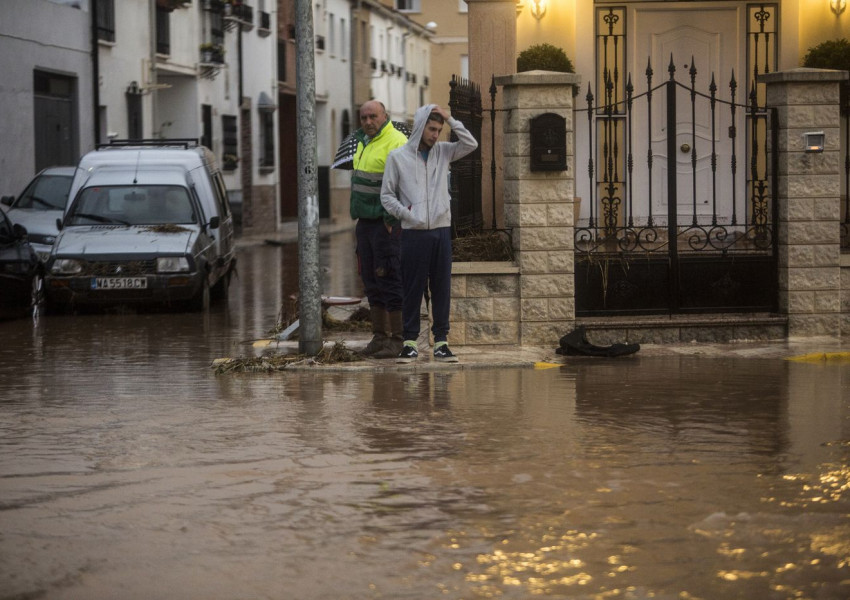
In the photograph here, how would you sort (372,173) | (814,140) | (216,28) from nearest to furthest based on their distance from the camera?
(372,173)
(814,140)
(216,28)

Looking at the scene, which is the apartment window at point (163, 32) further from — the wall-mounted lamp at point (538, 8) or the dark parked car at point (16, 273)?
the wall-mounted lamp at point (538, 8)

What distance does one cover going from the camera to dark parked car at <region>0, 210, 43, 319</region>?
17.1 meters

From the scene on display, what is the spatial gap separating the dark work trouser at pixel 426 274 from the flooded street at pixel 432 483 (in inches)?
20.2

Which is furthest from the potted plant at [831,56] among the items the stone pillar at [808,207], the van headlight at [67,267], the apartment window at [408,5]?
the apartment window at [408,5]

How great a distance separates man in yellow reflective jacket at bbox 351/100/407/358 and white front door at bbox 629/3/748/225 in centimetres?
605

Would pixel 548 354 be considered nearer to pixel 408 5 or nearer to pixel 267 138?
pixel 267 138

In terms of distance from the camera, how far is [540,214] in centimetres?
1261

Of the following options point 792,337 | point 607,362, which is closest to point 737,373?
point 607,362

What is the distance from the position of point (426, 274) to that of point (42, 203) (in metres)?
11.7

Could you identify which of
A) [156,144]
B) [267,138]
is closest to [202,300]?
[156,144]

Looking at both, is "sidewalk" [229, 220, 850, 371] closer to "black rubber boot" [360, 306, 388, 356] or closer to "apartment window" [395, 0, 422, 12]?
"black rubber boot" [360, 306, 388, 356]

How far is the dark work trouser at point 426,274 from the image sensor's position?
1159 centimetres

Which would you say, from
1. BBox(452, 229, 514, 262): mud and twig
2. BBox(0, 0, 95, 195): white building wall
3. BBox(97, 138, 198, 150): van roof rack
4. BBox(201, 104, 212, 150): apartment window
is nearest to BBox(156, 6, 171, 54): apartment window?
BBox(201, 104, 212, 150): apartment window

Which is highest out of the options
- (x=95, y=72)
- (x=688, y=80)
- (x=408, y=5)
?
(x=408, y=5)
